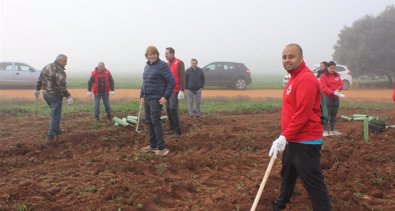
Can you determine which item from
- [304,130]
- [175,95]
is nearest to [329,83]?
[175,95]

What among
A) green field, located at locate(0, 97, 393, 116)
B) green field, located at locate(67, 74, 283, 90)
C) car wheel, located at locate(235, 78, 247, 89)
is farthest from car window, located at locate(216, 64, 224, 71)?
green field, located at locate(0, 97, 393, 116)

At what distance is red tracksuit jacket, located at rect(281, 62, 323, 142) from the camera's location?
12.2 ft

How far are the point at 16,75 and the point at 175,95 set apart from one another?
13902 mm

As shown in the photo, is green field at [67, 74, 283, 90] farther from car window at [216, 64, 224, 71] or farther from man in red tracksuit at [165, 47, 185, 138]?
man in red tracksuit at [165, 47, 185, 138]

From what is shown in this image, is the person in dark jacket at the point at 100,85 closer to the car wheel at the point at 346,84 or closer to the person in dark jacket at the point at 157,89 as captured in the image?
the person in dark jacket at the point at 157,89

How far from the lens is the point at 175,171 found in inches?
237

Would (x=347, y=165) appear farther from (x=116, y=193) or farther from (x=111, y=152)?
(x=111, y=152)

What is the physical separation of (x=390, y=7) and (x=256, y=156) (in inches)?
1085

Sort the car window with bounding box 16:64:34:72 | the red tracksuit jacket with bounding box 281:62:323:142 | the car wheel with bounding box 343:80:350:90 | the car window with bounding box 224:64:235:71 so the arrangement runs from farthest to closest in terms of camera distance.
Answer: the car wheel with bounding box 343:80:350:90, the car window with bounding box 224:64:235:71, the car window with bounding box 16:64:34:72, the red tracksuit jacket with bounding box 281:62:323:142

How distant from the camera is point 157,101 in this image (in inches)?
277

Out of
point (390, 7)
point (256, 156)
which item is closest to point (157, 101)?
point (256, 156)

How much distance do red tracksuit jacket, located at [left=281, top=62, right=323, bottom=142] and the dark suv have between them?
17.1m

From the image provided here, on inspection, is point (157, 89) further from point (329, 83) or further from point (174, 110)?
point (329, 83)

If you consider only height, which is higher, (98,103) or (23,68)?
(23,68)
